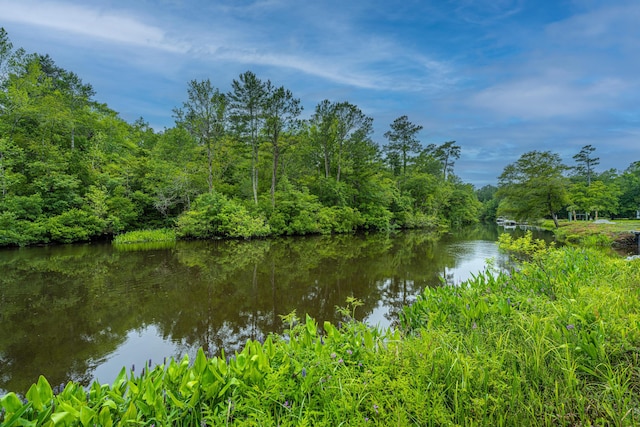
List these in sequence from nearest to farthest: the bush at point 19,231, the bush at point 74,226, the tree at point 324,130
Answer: the bush at point 19,231, the bush at point 74,226, the tree at point 324,130

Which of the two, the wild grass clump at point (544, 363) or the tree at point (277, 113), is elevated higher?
the tree at point (277, 113)

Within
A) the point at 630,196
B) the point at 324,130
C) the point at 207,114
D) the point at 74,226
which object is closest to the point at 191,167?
the point at 207,114

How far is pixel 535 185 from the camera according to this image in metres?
18.8

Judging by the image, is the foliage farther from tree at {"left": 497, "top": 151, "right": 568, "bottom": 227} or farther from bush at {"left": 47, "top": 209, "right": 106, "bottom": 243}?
tree at {"left": 497, "top": 151, "right": 568, "bottom": 227}

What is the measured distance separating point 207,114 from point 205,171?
12.5 ft

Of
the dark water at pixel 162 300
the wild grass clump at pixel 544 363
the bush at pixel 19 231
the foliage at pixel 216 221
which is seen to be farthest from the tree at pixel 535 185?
the bush at pixel 19 231

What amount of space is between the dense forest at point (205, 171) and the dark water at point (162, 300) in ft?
17.9

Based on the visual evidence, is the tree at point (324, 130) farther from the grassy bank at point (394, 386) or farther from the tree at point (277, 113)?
the grassy bank at point (394, 386)

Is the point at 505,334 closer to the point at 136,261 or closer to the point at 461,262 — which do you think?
the point at 461,262

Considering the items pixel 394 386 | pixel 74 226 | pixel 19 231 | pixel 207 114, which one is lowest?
pixel 19 231

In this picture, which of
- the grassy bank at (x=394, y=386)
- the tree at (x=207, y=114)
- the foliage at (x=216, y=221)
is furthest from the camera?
the tree at (x=207, y=114)

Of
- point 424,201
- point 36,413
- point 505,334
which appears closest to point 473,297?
point 505,334

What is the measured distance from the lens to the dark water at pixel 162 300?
12.9ft

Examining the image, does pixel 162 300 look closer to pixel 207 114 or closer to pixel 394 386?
pixel 394 386
